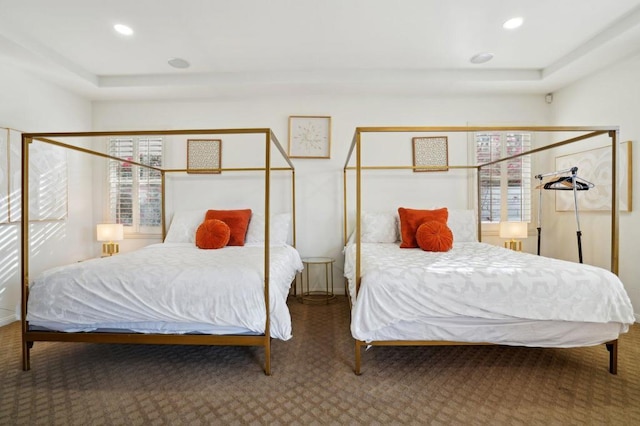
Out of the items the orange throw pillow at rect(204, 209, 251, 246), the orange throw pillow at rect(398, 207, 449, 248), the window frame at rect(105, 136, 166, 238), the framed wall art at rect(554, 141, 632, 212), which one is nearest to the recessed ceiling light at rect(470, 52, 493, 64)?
the framed wall art at rect(554, 141, 632, 212)

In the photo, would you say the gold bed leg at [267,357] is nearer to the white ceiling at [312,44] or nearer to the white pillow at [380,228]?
the white pillow at [380,228]

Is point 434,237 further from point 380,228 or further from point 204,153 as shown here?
point 204,153

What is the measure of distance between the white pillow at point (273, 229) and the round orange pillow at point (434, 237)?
134cm

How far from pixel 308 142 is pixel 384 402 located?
279 centimetres

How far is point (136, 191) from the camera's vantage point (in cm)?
384

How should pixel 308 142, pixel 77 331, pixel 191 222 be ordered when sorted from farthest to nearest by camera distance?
pixel 308 142
pixel 191 222
pixel 77 331

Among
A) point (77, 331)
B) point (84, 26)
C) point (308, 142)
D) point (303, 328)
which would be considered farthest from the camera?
point (308, 142)

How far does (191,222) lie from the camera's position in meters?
3.49

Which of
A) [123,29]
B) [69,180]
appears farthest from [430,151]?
[69,180]

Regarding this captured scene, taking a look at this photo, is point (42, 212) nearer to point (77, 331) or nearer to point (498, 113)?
point (77, 331)

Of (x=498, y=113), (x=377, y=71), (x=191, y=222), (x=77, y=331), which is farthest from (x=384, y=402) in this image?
(x=498, y=113)

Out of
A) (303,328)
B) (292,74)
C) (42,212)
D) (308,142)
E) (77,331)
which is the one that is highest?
(292,74)

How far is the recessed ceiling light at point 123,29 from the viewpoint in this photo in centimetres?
251

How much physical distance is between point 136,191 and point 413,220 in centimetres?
315
